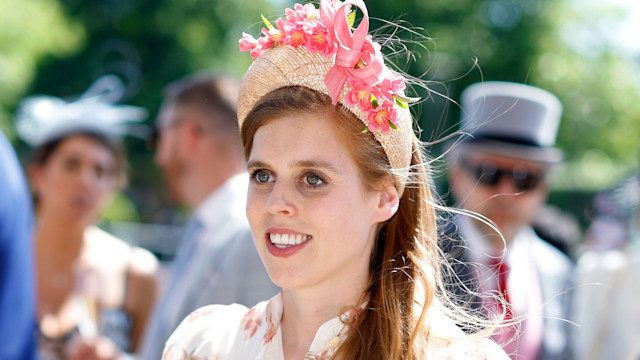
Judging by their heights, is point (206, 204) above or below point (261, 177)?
below

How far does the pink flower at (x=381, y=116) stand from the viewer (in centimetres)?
170

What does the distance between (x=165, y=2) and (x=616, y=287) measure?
2197 cm

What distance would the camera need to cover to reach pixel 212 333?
1.89m

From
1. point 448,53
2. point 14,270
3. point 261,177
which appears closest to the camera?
point 261,177

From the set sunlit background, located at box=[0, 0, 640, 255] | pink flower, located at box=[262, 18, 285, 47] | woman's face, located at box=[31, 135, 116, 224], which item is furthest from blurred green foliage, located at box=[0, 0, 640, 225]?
pink flower, located at box=[262, 18, 285, 47]

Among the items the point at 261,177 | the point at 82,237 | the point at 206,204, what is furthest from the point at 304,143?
the point at 82,237

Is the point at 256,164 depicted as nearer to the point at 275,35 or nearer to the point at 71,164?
the point at 275,35

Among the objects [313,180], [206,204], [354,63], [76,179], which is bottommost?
[76,179]

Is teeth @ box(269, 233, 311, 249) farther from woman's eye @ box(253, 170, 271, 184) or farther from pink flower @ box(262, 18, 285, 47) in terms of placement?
pink flower @ box(262, 18, 285, 47)

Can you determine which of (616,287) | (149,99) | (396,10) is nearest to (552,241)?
(616,287)

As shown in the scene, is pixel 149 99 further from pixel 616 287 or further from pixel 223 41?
pixel 616 287

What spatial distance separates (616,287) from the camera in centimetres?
366

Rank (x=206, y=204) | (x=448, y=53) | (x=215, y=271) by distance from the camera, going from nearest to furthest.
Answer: (x=215, y=271) → (x=206, y=204) → (x=448, y=53)

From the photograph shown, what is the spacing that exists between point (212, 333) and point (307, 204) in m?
0.50
